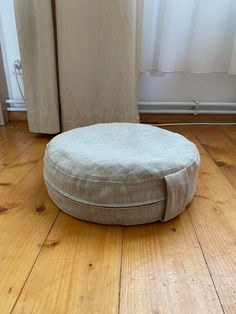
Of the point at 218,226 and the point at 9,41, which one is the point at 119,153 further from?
the point at 9,41

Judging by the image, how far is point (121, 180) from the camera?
0.72 meters

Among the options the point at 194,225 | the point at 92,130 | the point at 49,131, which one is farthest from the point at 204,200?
the point at 49,131

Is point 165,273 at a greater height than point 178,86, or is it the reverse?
point 178,86

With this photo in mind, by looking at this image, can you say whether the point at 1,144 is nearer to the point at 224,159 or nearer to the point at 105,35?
the point at 105,35

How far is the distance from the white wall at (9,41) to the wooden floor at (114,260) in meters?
0.92

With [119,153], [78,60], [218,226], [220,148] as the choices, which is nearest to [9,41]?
[78,60]

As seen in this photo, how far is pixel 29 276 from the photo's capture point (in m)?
0.61

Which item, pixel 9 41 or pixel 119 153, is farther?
pixel 9 41

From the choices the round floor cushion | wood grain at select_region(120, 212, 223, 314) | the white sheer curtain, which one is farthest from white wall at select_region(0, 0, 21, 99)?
wood grain at select_region(120, 212, 223, 314)

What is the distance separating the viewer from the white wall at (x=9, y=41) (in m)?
1.49

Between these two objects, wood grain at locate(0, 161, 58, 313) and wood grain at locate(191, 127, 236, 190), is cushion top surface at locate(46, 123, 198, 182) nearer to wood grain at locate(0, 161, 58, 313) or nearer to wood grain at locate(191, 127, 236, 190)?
wood grain at locate(0, 161, 58, 313)

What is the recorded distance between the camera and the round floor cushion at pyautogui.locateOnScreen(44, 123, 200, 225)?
73 centimetres

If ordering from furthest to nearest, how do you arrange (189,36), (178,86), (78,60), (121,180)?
(178,86) < (189,36) < (78,60) < (121,180)

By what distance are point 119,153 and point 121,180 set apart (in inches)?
4.4
